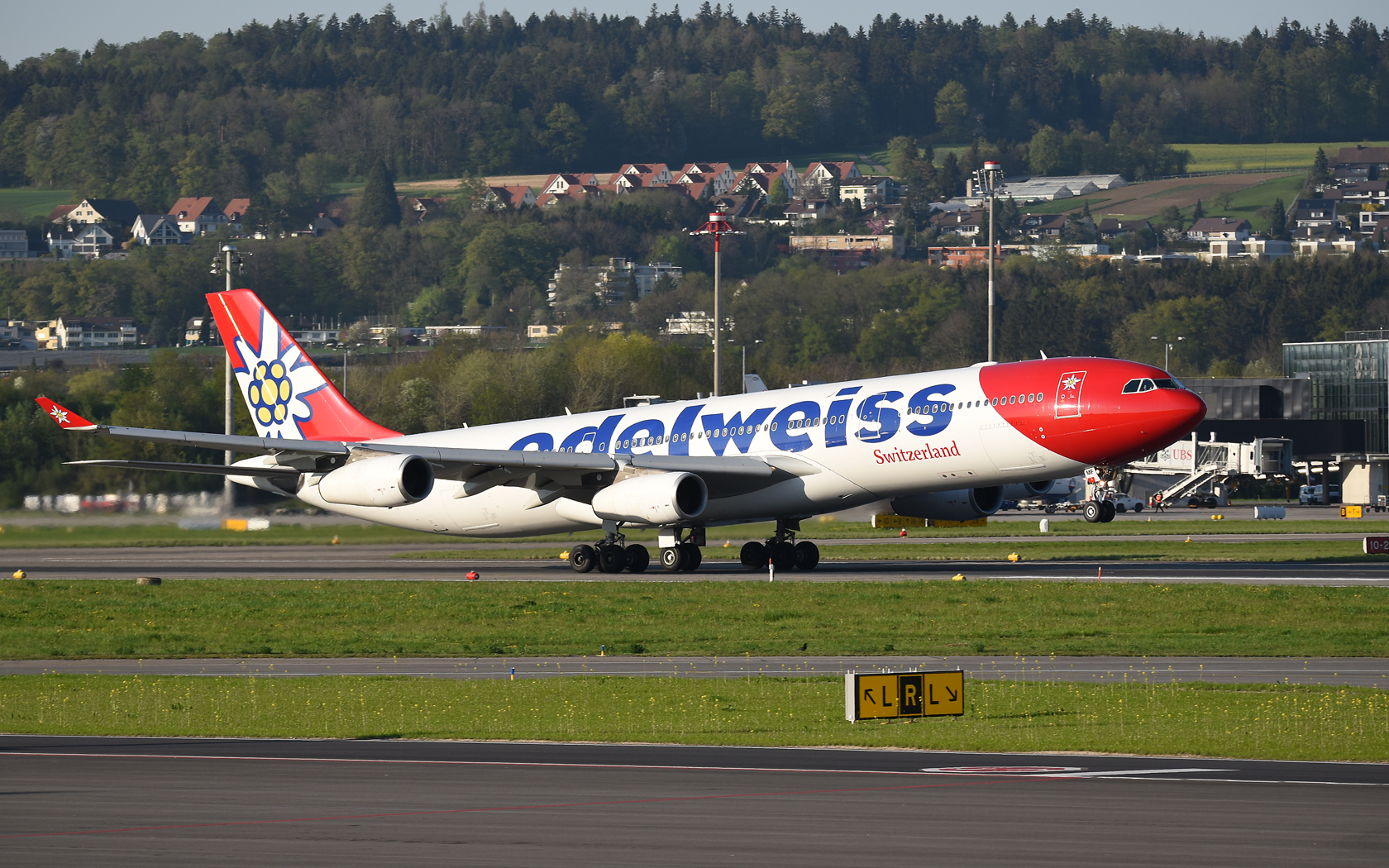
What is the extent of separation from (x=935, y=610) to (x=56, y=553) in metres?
44.1

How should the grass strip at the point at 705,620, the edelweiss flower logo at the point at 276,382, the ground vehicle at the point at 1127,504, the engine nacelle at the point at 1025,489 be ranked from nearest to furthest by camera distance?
1. the grass strip at the point at 705,620
2. the engine nacelle at the point at 1025,489
3. the edelweiss flower logo at the point at 276,382
4. the ground vehicle at the point at 1127,504

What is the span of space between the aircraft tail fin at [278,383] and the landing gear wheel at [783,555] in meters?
14.0

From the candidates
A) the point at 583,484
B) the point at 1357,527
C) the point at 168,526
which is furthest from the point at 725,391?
the point at 583,484

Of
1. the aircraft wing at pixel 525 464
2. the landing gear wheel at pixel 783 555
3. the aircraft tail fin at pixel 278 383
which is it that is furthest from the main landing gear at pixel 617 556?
the aircraft tail fin at pixel 278 383

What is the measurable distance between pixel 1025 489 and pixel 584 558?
13569 millimetres

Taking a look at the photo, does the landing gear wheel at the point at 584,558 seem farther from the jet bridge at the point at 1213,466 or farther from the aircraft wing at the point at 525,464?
the jet bridge at the point at 1213,466

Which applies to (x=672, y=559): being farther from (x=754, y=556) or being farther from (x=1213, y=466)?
(x=1213, y=466)

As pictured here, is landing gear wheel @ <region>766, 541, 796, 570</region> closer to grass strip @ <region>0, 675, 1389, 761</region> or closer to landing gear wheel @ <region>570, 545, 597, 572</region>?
landing gear wheel @ <region>570, 545, 597, 572</region>

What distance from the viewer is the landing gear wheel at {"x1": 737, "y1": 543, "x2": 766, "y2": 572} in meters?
49.8

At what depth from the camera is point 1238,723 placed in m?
21.7

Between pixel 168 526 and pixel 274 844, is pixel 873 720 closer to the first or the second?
pixel 274 844

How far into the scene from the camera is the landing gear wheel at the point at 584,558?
164 feet

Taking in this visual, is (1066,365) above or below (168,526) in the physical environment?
above

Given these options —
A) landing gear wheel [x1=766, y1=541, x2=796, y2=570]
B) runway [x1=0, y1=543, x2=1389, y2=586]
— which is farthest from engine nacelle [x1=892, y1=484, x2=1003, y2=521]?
landing gear wheel [x1=766, y1=541, x2=796, y2=570]
